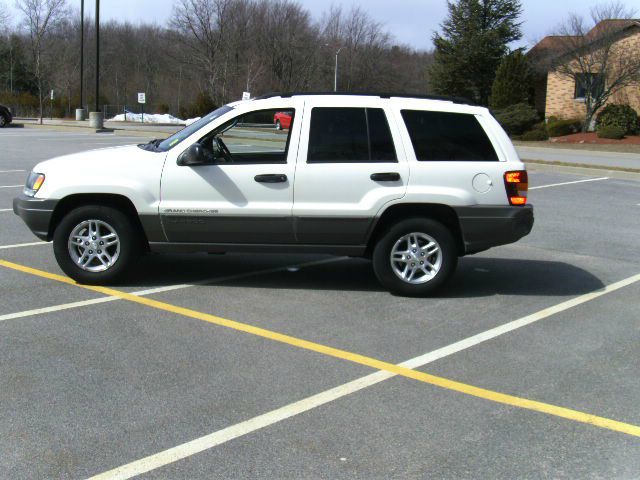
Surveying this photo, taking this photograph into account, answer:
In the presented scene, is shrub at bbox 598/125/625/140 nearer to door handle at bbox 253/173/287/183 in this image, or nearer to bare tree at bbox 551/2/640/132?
bare tree at bbox 551/2/640/132

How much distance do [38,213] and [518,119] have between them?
41027 millimetres

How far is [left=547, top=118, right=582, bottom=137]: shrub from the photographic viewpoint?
4341cm

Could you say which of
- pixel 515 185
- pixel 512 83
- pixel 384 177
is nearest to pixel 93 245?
pixel 384 177

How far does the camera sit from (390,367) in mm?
5082

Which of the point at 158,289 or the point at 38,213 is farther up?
the point at 38,213

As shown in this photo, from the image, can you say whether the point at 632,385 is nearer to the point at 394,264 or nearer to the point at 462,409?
the point at 462,409

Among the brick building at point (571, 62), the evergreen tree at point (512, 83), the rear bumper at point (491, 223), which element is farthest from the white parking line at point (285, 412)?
the evergreen tree at point (512, 83)

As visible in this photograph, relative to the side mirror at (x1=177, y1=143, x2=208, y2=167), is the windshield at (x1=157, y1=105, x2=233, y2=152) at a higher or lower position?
higher

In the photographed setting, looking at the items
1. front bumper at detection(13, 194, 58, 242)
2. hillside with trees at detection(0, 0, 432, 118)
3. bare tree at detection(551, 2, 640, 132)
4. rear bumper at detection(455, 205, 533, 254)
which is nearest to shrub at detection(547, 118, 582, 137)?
bare tree at detection(551, 2, 640, 132)

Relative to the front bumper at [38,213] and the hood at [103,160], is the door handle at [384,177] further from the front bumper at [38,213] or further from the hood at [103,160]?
the front bumper at [38,213]

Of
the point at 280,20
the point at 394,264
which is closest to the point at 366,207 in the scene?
the point at 394,264

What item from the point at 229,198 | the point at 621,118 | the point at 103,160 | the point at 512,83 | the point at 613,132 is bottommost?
the point at 229,198

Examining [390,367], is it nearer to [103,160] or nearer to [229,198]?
[229,198]

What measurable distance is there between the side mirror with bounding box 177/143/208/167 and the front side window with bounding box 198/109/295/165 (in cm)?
12
